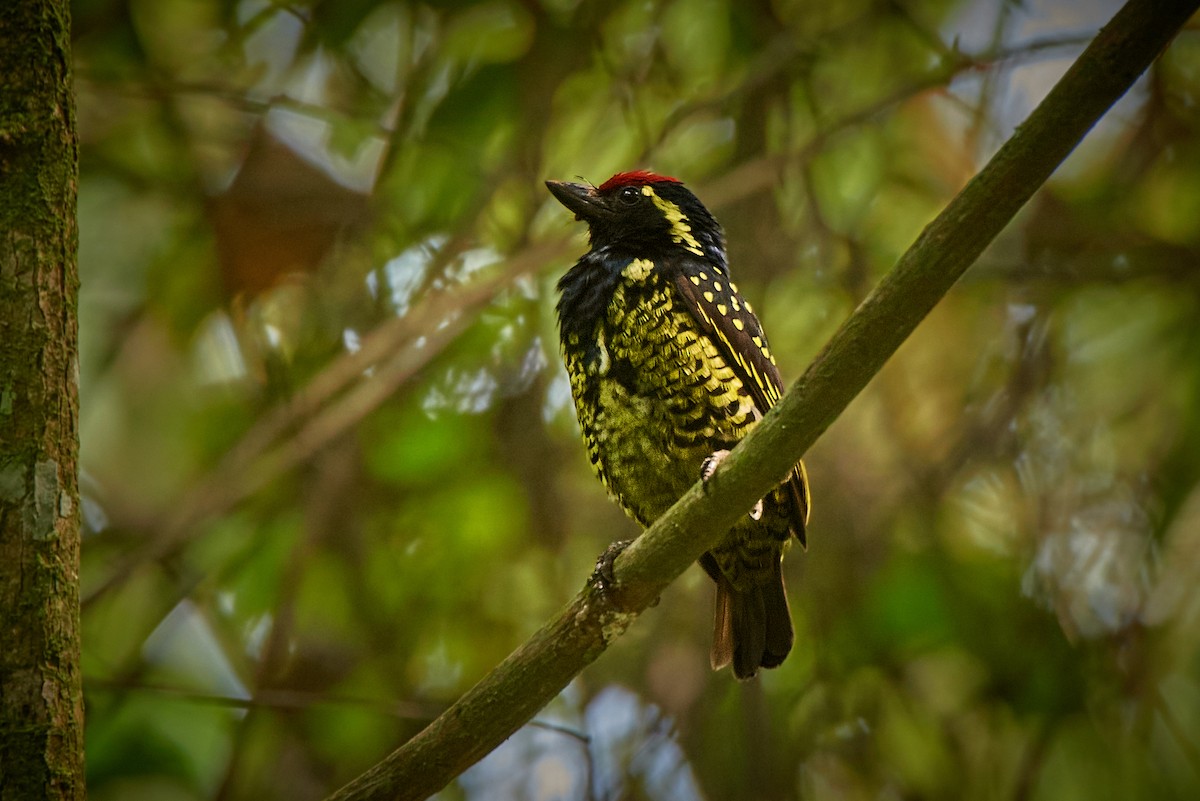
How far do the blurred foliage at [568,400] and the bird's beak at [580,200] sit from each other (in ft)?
2.94

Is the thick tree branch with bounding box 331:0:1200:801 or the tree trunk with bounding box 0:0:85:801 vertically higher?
the tree trunk with bounding box 0:0:85:801

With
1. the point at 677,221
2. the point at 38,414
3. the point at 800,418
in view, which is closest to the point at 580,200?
the point at 677,221

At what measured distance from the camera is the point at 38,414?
194 cm

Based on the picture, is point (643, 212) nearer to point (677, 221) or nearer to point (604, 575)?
point (677, 221)

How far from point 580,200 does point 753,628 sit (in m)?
1.36

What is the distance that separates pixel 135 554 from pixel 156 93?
1808mm

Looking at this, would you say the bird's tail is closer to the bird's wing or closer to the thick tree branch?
the bird's wing

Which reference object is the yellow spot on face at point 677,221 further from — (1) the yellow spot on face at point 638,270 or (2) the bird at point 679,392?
(1) the yellow spot on face at point 638,270

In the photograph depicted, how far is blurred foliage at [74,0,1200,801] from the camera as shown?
398cm

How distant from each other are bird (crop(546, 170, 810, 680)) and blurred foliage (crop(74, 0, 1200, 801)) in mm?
1000

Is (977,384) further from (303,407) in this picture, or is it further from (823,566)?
(303,407)

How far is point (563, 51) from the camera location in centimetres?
450

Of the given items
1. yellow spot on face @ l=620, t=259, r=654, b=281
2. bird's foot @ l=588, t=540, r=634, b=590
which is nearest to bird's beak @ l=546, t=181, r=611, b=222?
yellow spot on face @ l=620, t=259, r=654, b=281

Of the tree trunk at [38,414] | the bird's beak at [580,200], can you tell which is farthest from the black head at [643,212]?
the tree trunk at [38,414]
